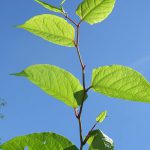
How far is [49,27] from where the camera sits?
53.1 inches

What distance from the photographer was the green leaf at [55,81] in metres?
1.18

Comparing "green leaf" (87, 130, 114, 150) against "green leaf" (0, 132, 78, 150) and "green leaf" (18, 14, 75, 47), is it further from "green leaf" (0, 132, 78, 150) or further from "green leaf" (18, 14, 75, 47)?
"green leaf" (18, 14, 75, 47)

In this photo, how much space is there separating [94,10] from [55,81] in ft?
1.13

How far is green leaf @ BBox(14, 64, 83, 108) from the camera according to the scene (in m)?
1.18

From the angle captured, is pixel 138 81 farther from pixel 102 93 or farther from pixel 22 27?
pixel 22 27

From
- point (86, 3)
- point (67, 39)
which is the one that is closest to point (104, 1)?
point (86, 3)

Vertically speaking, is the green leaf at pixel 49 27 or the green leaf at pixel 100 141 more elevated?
the green leaf at pixel 49 27

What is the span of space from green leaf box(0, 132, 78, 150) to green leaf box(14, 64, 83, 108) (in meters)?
0.15

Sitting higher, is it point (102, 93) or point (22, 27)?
point (22, 27)

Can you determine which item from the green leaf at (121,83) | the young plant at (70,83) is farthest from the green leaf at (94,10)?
the green leaf at (121,83)

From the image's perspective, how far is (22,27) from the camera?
1.32 metres

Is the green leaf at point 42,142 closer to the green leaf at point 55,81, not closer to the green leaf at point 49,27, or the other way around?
the green leaf at point 55,81

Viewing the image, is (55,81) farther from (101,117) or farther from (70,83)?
(101,117)

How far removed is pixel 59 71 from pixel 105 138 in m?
0.25
